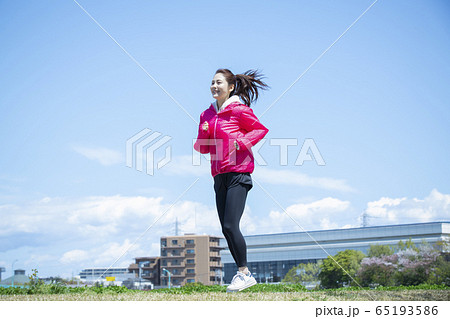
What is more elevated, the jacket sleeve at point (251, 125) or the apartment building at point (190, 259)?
the jacket sleeve at point (251, 125)

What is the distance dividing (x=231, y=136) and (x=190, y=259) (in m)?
79.7

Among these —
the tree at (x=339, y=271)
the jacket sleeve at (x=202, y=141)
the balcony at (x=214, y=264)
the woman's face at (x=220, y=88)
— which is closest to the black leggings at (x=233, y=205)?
the jacket sleeve at (x=202, y=141)

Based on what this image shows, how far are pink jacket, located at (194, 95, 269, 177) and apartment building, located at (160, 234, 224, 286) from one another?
250 feet

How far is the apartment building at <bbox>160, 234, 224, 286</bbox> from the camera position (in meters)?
80.7

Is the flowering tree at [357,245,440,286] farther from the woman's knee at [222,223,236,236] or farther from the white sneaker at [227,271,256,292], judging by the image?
the woman's knee at [222,223,236,236]

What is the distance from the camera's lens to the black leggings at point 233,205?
4785 millimetres

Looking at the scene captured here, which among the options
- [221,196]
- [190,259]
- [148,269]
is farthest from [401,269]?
[148,269]

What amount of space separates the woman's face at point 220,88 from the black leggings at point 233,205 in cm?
86

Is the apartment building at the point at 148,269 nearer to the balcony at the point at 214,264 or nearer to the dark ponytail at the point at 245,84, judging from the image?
the balcony at the point at 214,264

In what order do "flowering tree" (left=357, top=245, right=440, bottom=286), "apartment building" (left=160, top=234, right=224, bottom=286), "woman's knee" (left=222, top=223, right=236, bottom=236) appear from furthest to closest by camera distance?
"apartment building" (left=160, top=234, right=224, bottom=286) < "flowering tree" (left=357, top=245, right=440, bottom=286) < "woman's knee" (left=222, top=223, right=236, bottom=236)

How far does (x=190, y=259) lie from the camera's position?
8250 centimetres

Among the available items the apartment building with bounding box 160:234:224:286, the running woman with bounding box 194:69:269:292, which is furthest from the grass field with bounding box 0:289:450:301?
the apartment building with bounding box 160:234:224:286
